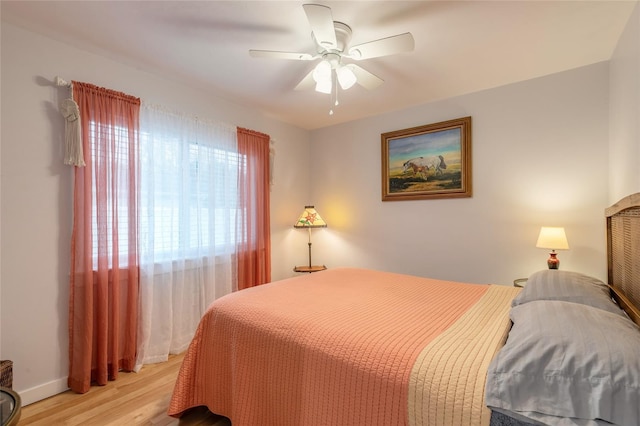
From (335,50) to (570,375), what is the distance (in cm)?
192

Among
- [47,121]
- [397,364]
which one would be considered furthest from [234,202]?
[397,364]

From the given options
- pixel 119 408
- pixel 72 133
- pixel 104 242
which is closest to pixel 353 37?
pixel 72 133

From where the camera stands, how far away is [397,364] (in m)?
1.03

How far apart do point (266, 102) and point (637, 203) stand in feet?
9.72

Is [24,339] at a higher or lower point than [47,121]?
lower

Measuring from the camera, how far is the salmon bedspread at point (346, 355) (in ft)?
3.14

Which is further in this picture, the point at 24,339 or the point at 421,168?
the point at 421,168

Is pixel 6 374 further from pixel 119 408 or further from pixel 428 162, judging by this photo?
pixel 428 162

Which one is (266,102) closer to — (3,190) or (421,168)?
(421,168)

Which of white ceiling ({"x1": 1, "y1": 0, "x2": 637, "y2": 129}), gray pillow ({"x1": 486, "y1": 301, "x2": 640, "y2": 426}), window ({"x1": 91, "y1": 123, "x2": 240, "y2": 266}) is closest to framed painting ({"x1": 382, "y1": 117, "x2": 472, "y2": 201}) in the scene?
white ceiling ({"x1": 1, "y1": 0, "x2": 637, "y2": 129})

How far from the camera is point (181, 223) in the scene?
105 inches

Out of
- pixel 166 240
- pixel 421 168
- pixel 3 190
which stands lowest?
pixel 166 240

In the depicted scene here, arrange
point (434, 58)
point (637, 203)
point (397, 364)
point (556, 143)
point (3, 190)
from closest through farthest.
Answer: point (397, 364)
point (637, 203)
point (3, 190)
point (434, 58)
point (556, 143)

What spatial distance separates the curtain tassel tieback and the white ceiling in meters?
0.26
